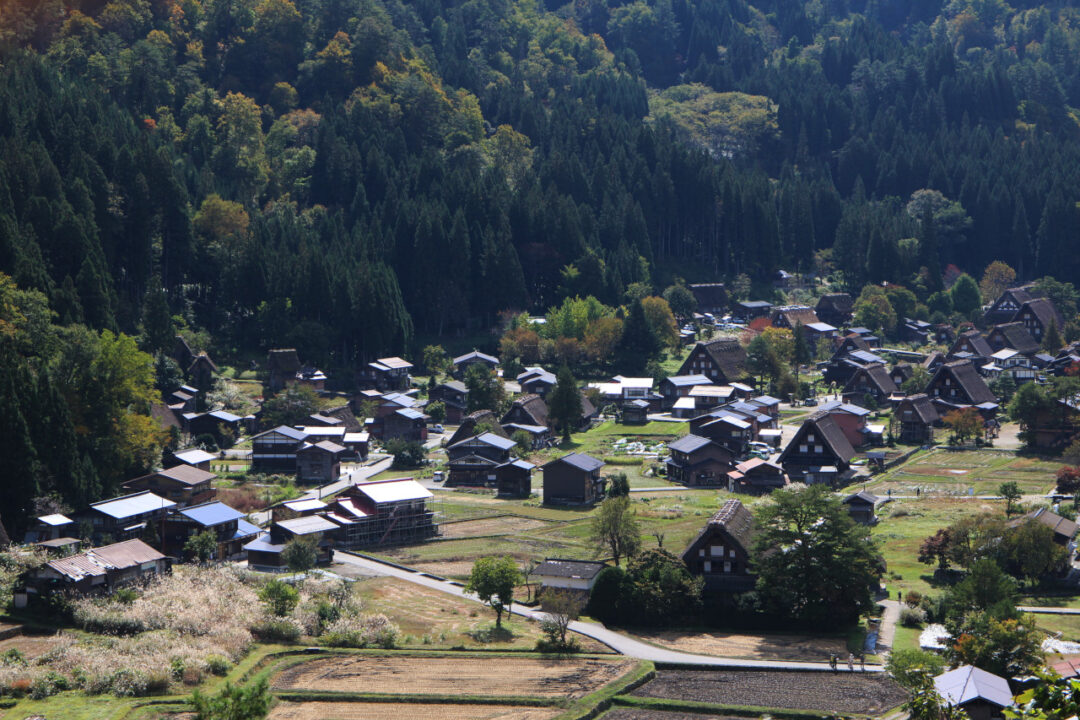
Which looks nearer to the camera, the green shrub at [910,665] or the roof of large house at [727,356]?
the green shrub at [910,665]

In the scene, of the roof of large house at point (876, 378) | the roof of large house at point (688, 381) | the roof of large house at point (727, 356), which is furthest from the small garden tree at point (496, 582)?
the roof of large house at point (876, 378)

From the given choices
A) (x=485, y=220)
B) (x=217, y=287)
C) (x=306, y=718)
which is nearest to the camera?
(x=306, y=718)

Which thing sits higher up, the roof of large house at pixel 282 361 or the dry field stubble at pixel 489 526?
the roof of large house at pixel 282 361

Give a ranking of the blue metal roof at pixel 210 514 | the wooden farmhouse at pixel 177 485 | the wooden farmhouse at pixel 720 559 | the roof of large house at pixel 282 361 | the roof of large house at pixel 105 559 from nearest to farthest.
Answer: the roof of large house at pixel 105 559 < the wooden farmhouse at pixel 720 559 < the blue metal roof at pixel 210 514 < the wooden farmhouse at pixel 177 485 < the roof of large house at pixel 282 361

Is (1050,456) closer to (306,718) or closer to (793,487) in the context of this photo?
(793,487)

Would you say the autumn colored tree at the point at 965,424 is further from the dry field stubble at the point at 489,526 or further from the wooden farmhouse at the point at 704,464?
the dry field stubble at the point at 489,526

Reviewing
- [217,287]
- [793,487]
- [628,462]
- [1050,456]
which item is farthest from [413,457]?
[1050,456]

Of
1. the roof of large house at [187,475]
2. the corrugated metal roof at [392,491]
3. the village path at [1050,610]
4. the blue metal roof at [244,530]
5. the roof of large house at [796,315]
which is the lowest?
the village path at [1050,610]

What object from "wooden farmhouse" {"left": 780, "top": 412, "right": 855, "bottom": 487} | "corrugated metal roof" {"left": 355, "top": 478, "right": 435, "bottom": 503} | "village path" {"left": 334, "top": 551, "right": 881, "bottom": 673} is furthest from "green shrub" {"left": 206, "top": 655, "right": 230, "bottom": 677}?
"wooden farmhouse" {"left": 780, "top": 412, "right": 855, "bottom": 487}
